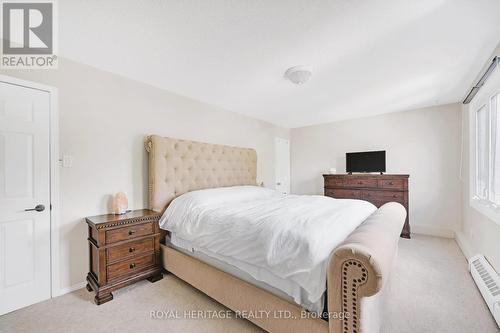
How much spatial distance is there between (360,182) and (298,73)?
275cm

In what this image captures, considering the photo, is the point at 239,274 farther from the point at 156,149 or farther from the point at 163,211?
the point at 156,149

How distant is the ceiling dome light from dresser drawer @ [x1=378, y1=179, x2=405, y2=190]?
8.84ft

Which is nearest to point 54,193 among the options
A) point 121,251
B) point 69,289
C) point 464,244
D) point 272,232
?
point 121,251

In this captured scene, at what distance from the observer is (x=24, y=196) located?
6.29 feet

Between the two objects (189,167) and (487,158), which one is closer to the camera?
(487,158)

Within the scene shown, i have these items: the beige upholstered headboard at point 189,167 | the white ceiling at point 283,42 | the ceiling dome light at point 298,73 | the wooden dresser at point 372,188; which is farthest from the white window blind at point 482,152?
the beige upholstered headboard at point 189,167

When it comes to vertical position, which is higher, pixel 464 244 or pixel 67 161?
pixel 67 161

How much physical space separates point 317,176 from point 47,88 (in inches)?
191

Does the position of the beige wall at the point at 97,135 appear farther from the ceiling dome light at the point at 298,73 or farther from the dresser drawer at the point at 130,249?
the ceiling dome light at the point at 298,73

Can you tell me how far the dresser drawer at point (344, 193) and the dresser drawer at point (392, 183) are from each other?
0.41 metres

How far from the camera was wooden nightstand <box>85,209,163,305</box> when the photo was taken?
1975 mm

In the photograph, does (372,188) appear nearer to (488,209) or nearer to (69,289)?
(488,209)

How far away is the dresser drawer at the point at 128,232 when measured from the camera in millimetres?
2036

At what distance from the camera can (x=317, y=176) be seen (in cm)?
513
